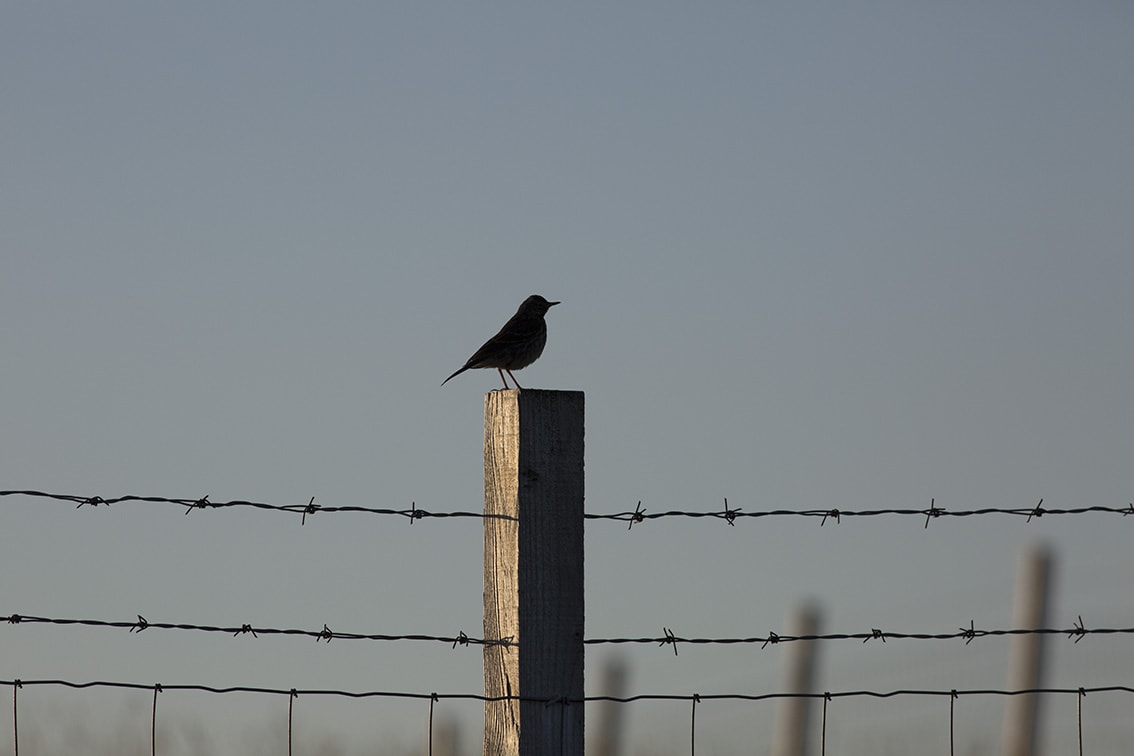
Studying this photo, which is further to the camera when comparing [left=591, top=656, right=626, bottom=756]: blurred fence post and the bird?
[left=591, top=656, right=626, bottom=756]: blurred fence post

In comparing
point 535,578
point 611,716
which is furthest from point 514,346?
point 611,716

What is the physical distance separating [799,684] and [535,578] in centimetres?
810

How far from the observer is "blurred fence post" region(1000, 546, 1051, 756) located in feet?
39.7

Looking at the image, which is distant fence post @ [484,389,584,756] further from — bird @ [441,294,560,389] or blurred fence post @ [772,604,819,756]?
blurred fence post @ [772,604,819,756]

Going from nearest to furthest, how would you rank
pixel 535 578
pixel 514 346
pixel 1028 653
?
pixel 535 578 < pixel 514 346 < pixel 1028 653

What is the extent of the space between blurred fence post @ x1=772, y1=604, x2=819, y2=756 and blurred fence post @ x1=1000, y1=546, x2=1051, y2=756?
1487 millimetres

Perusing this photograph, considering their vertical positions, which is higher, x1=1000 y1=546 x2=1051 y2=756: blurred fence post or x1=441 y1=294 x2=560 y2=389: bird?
x1=441 y1=294 x2=560 y2=389: bird

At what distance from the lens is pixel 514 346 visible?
891 cm

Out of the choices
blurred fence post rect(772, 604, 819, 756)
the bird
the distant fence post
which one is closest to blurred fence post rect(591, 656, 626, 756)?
blurred fence post rect(772, 604, 819, 756)

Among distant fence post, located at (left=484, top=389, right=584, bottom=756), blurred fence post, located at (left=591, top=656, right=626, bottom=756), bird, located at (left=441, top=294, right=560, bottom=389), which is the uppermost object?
bird, located at (left=441, top=294, right=560, bottom=389)

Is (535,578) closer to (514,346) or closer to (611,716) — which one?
(514,346)

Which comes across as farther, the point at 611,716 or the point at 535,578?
the point at 611,716

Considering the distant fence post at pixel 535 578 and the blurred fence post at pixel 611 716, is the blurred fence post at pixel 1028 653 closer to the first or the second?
the blurred fence post at pixel 611 716

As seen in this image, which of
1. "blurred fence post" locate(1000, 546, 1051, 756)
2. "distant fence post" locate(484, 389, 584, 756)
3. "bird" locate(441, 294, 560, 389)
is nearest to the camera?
"distant fence post" locate(484, 389, 584, 756)
